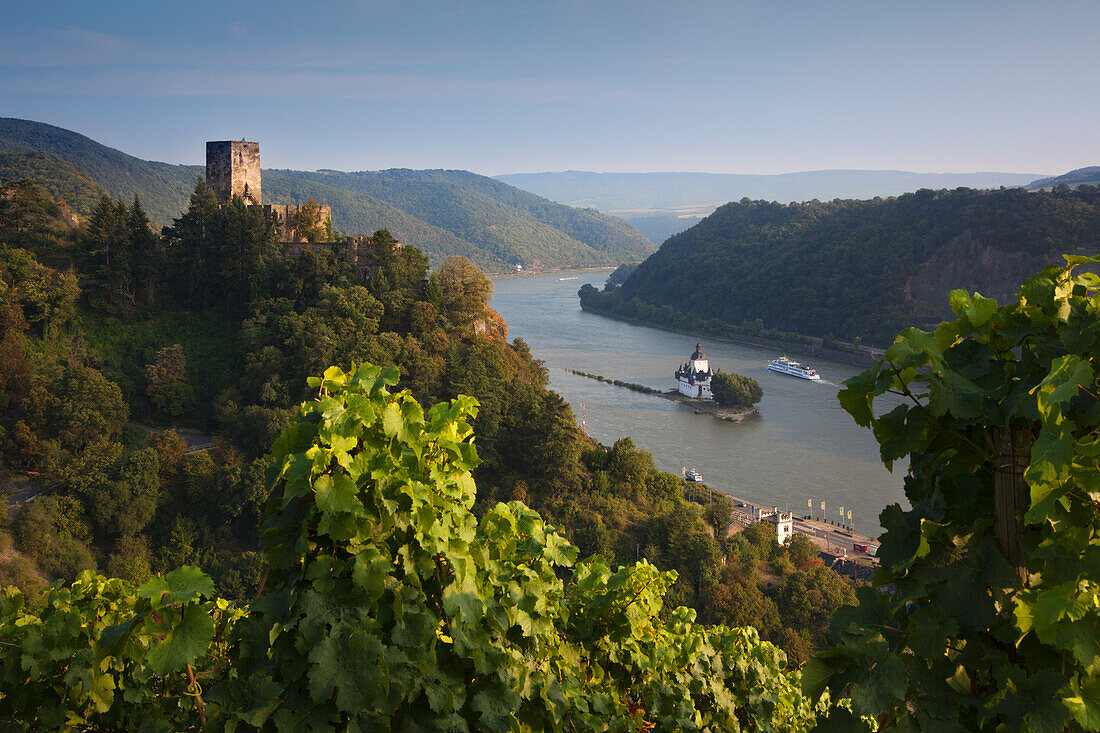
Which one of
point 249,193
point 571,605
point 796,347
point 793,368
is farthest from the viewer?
point 796,347

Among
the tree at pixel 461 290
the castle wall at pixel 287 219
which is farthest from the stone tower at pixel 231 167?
the tree at pixel 461 290

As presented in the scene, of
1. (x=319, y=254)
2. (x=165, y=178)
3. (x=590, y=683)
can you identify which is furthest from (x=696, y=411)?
(x=165, y=178)

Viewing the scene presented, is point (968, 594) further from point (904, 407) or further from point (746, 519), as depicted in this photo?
point (746, 519)

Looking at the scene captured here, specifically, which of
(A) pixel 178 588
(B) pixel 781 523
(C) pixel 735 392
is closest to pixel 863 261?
(C) pixel 735 392

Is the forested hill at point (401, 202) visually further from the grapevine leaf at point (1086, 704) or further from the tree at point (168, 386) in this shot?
the grapevine leaf at point (1086, 704)

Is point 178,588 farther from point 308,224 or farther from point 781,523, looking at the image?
point 308,224

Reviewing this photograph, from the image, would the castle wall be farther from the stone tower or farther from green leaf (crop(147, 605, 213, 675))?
green leaf (crop(147, 605, 213, 675))
